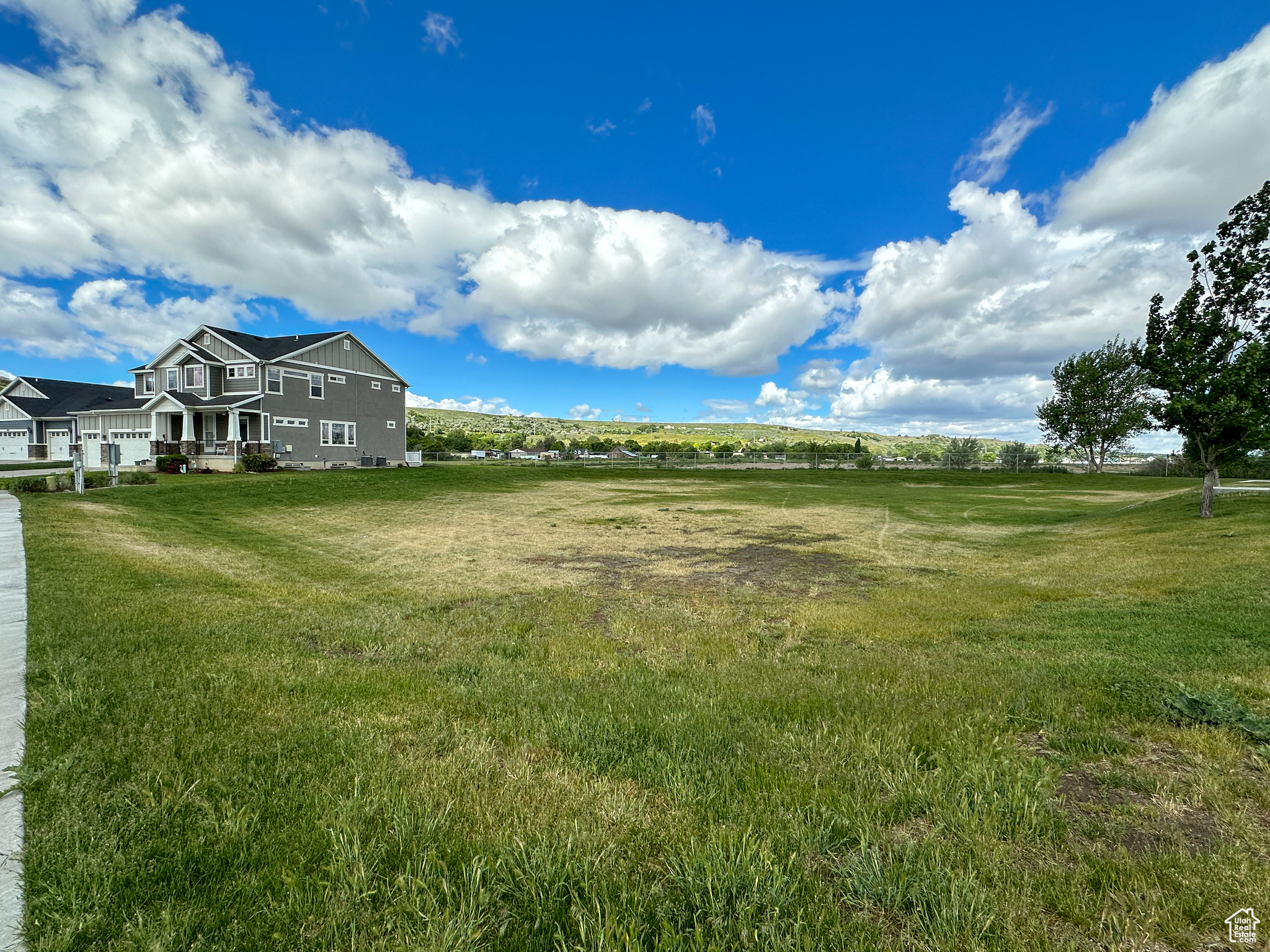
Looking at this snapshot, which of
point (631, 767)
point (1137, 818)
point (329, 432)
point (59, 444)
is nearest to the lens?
point (1137, 818)

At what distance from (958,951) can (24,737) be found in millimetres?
5006

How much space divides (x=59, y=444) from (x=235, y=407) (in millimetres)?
23340

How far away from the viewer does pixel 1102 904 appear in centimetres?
211

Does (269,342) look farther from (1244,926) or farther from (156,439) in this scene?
(1244,926)

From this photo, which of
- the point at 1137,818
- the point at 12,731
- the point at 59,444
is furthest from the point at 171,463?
the point at 1137,818

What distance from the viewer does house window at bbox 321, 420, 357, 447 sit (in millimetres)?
38522

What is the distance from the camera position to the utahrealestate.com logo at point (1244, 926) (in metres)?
1.97

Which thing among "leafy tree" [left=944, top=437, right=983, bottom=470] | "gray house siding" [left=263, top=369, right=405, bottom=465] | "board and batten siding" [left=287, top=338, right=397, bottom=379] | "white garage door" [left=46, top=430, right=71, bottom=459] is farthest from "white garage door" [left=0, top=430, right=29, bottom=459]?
"leafy tree" [left=944, top=437, right=983, bottom=470]

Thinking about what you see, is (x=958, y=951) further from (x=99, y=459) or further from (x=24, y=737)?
(x=99, y=459)

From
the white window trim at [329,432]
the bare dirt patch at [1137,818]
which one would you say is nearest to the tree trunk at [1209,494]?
the bare dirt patch at [1137,818]

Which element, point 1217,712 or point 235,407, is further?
point 235,407

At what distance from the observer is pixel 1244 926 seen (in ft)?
6.61

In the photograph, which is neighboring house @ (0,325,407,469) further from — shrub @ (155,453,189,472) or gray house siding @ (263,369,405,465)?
shrub @ (155,453,189,472)

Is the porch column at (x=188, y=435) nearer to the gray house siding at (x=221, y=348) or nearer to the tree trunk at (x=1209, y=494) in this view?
the gray house siding at (x=221, y=348)
